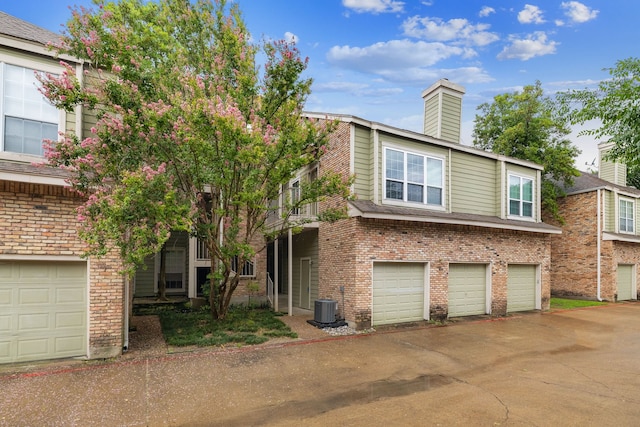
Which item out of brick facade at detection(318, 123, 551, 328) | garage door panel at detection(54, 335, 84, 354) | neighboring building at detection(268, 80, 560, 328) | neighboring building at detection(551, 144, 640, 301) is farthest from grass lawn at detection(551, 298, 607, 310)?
garage door panel at detection(54, 335, 84, 354)

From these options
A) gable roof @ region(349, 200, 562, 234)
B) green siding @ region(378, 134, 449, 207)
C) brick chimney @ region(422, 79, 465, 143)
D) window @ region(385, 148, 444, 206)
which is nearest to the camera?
gable roof @ region(349, 200, 562, 234)

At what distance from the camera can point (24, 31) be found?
25.4 ft

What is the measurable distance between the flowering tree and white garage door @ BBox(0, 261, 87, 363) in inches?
53.2

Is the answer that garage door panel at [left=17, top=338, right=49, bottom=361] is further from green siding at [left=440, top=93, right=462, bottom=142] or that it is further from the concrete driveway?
green siding at [left=440, top=93, right=462, bottom=142]

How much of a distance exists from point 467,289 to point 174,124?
10.8 meters

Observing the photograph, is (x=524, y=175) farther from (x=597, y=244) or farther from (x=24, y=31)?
(x=24, y=31)

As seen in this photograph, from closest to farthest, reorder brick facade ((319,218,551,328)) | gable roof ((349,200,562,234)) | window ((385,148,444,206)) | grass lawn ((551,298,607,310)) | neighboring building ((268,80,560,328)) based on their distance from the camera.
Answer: gable roof ((349,200,562,234)) < brick facade ((319,218,551,328)) < neighboring building ((268,80,560,328)) < window ((385,148,444,206)) < grass lawn ((551,298,607,310))

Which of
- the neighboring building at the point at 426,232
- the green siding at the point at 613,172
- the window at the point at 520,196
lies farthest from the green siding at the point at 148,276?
the green siding at the point at 613,172

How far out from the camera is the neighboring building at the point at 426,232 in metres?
10.4

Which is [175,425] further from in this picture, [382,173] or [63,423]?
[382,173]

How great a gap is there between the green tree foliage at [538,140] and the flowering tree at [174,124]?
15.0 meters

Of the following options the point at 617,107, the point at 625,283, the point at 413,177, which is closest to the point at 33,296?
the point at 413,177

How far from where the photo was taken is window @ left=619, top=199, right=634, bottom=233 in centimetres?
1833

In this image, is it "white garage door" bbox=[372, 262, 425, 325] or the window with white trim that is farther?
the window with white trim
